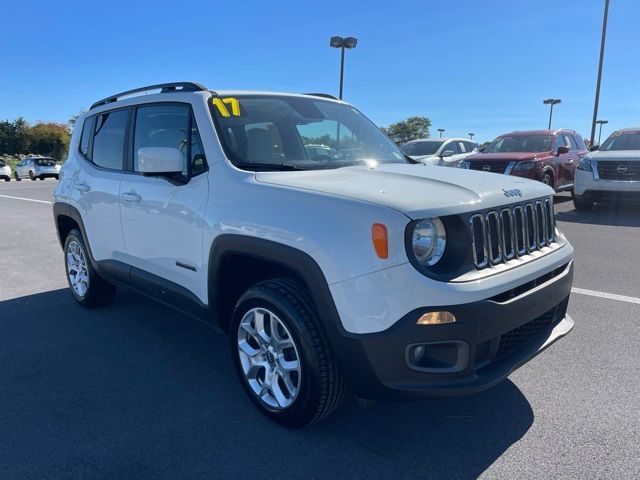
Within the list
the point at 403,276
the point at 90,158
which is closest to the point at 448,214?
the point at 403,276

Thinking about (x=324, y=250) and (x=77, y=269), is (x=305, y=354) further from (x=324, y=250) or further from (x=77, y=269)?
(x=77, y=269)

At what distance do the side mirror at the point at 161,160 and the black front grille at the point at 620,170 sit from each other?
32.6 feet

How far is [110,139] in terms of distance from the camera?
14.4ft

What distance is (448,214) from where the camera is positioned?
237 centimetres

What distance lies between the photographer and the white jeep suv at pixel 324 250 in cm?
230

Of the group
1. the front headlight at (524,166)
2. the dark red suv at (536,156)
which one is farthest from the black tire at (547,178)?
the front headlight at (524,166)

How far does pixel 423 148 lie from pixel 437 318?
46.7 feet

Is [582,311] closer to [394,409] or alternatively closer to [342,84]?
[394,409]

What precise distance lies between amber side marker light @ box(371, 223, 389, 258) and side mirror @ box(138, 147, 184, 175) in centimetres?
150

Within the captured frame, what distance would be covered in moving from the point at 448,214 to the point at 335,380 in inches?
39.7

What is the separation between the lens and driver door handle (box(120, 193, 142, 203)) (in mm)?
3730

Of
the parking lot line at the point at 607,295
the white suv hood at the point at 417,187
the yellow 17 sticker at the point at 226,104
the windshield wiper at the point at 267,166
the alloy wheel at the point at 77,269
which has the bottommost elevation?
the parking lot line at the point at 607,295

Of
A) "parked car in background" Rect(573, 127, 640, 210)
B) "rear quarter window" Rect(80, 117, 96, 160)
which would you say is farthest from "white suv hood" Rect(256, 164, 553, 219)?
"parked car in background" Rect(573, 127, 640, 210)

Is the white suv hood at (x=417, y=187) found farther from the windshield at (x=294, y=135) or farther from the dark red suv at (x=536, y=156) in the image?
the dark red suv at (x=536, y=156)
